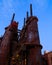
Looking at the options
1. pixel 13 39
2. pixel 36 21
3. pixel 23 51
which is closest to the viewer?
pixel 23 51

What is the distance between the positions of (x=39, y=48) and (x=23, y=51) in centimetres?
224

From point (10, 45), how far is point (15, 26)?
394 cm

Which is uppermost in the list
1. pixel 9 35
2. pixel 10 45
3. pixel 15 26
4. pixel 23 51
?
pixel 15 26

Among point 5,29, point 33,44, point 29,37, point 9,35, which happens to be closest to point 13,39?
point 9,35

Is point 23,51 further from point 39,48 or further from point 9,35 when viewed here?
point 9,35

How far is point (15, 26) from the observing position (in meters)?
29.6

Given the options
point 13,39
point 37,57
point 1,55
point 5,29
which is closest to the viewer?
point 37,57

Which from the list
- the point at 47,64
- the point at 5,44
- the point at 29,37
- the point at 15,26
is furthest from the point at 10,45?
the point at 47,64

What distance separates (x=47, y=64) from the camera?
22.3 meters

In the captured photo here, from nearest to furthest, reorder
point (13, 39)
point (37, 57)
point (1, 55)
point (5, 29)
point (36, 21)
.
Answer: point (37, 57) → point (36, 21) → point (1, 55) → point (13, 39) → point (5, 29)

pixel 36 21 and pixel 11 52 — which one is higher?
pixel 36 21

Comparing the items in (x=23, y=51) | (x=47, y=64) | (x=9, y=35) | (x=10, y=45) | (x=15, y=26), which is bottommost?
(x=47, y=64)

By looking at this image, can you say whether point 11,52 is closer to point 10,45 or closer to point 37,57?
point 10,45

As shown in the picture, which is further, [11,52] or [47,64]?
[11,52]
